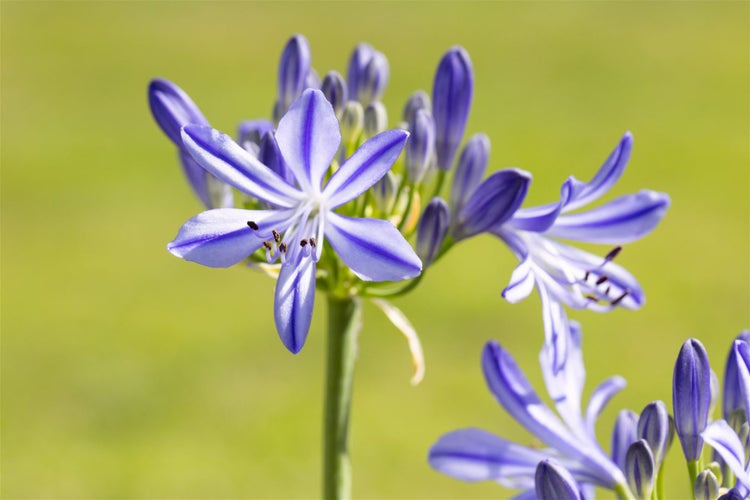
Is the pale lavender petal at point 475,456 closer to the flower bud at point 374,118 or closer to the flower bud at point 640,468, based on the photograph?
the flower bud at point 640,468

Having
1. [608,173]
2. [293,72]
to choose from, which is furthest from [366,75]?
[608,173]

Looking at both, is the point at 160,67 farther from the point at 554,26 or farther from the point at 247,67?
the point at 554,26

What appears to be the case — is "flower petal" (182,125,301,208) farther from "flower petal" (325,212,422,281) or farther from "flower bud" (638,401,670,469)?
"flower bud" (638,401,670,469)

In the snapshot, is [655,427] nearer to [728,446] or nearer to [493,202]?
[728,446]

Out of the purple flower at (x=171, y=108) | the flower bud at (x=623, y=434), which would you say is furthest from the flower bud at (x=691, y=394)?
the purple flower at (x=171, y=108)

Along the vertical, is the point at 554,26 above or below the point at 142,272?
above

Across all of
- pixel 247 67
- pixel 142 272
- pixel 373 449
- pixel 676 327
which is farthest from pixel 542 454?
pixel 247 67

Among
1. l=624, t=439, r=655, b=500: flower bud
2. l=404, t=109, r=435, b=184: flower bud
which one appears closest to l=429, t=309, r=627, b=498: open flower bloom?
l=624, t=439, r=655, b=500: flower bud
